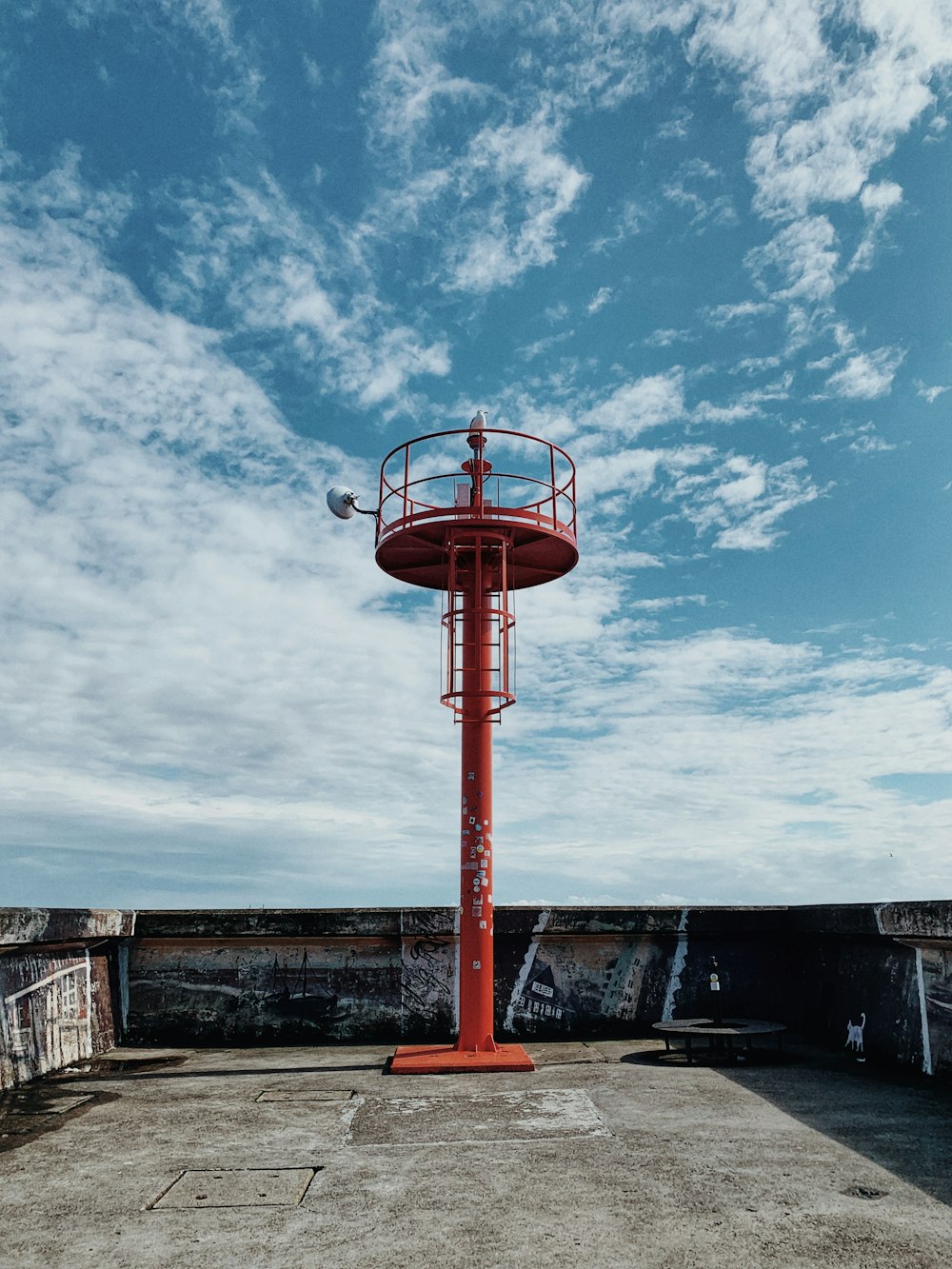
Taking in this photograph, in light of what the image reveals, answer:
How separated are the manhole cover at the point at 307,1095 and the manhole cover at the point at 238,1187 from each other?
210cm

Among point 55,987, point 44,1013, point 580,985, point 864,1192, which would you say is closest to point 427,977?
point 580,985

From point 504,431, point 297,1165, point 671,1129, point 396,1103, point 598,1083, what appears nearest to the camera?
point 297,1165

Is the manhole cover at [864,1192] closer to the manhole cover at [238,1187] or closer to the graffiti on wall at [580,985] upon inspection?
the manhole cover at [238,1187]

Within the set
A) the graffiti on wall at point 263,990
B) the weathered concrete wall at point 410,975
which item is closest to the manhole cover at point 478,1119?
the weathered concrete wall at point 410,975

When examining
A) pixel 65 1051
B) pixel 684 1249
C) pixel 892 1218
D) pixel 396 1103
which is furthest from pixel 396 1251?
pixel 65 1051

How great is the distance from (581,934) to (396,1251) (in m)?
7.45

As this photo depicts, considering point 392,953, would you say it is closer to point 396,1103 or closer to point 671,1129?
point 396,1103

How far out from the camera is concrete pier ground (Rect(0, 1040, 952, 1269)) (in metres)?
4.70

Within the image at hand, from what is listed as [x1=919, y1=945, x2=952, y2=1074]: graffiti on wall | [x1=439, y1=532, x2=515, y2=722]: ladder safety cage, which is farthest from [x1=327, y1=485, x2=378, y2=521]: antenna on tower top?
[x1=919, y1=945, x2=952, y2=1074]: graffiti on wall

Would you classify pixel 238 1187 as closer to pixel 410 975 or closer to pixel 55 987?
pixel 55 987

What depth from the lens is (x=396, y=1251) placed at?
463cm

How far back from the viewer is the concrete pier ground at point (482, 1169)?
15.4 feet

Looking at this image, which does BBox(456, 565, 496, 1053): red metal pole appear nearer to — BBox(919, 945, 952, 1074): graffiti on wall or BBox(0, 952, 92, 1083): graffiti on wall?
BBox(0, 952, 92, 1083): graffiti on wall

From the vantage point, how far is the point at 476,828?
10445mm
